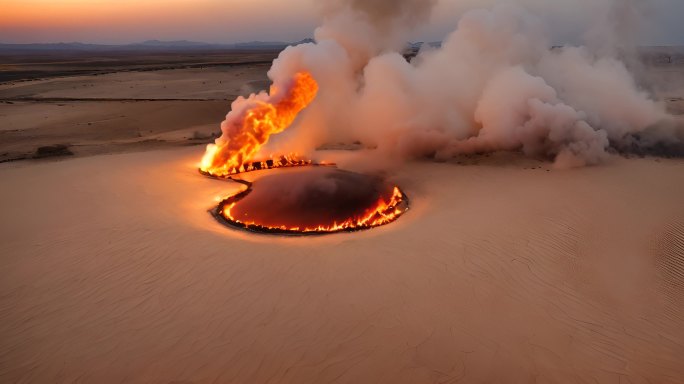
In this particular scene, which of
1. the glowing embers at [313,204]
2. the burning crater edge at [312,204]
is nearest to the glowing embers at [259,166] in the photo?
the burning crater edge at [312,204]

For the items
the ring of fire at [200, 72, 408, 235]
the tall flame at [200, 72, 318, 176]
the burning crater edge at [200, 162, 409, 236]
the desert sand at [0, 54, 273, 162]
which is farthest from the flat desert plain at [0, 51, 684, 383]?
the desert sand at [0, 54, 273, 162]

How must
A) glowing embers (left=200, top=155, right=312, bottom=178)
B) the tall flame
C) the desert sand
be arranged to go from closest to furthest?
glowing embers (left=200, top=155, right=312, bottom=178) < the tall flame < the desert sand

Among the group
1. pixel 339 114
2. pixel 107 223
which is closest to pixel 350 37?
pixel 339 114

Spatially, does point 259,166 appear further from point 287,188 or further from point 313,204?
point 313,204

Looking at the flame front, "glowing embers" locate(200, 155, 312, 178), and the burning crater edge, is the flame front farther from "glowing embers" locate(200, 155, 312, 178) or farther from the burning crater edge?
"glowing embers" locate(200, 155, 312, 178)

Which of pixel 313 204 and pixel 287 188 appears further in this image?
pixel 287 188

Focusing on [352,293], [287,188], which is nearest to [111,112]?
[287,188]

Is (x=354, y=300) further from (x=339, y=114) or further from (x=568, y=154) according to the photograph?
(x=339, y=114)
